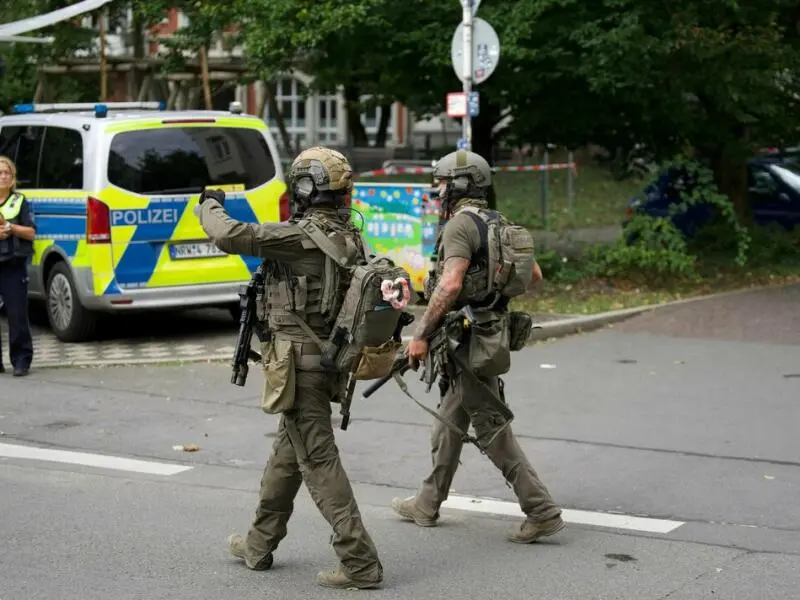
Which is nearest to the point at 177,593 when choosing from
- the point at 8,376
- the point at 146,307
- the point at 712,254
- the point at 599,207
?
the point at 8,376

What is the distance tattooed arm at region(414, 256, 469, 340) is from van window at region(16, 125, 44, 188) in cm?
745

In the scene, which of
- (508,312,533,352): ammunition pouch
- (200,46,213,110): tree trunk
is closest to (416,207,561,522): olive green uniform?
(508,312,533,352): ammunition pouch

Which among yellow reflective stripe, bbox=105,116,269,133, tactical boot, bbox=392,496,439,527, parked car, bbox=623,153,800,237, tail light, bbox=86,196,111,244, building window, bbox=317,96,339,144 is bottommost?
building window, bbox=317,96,339,144

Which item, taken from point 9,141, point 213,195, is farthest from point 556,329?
point 213,195

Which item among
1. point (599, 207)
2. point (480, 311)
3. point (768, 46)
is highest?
point (768, 46)

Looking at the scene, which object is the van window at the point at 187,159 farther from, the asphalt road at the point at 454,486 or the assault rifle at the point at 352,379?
the assault rifle at the point at 352,379

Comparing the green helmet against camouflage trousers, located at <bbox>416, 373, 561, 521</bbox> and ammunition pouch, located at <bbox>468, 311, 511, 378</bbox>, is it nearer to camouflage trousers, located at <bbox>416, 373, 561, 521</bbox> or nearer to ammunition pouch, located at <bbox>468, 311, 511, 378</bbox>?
ammunition pouch, located at <bbox>468, 311, 511, 378</bbox>

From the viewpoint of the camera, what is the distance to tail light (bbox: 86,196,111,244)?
467 inches

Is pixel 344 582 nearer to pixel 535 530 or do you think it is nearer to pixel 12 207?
pixel 535 530

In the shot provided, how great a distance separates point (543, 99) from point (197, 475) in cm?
878

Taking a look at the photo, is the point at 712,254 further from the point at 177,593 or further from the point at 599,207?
the point at 177,593

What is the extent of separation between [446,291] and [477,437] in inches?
30.0

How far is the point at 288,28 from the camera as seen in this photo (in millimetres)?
14852

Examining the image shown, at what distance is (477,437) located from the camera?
6.51 meters
